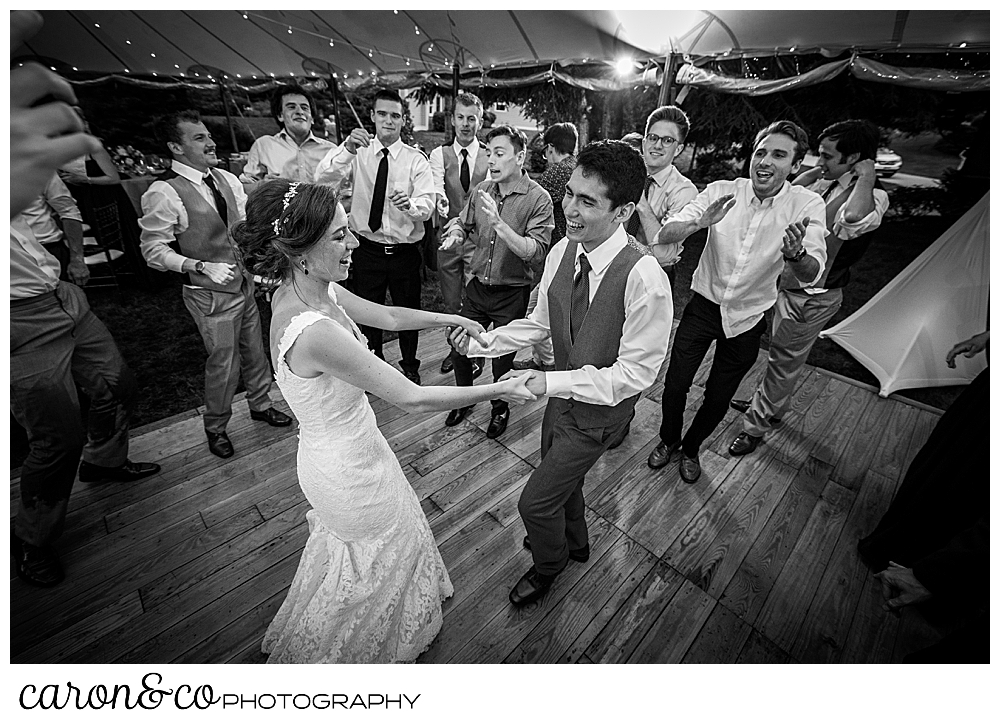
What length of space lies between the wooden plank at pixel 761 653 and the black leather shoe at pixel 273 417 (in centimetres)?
244

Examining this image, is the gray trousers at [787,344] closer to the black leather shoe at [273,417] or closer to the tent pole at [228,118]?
the black leather shoe at [273,417]

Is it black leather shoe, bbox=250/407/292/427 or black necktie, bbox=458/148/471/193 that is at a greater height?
black necktie, bbox=458/148/471/193

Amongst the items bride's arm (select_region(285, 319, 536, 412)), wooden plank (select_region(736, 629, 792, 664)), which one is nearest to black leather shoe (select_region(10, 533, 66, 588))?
bride's arm (select_region(285, 319, 536, 412))

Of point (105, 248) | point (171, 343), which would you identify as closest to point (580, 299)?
point (171, 343)

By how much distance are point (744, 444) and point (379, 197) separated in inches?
104

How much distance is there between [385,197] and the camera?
277 cm

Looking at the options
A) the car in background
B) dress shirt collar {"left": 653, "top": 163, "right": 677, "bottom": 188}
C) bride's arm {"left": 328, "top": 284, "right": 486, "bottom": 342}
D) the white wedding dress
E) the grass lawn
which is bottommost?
the grass lawn

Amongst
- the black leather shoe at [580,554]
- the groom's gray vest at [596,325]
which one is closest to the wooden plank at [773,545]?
the black leather shoe at [580,554]

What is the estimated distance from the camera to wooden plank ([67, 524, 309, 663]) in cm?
146

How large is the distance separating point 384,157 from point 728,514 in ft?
9.18

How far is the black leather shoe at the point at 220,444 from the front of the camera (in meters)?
2.33

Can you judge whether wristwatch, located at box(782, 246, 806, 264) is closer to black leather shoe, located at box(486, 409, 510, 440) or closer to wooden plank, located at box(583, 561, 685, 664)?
wooden plank, located at box(583, 561, 685, 664)

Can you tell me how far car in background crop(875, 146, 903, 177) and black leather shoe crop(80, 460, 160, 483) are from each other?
270 inches
